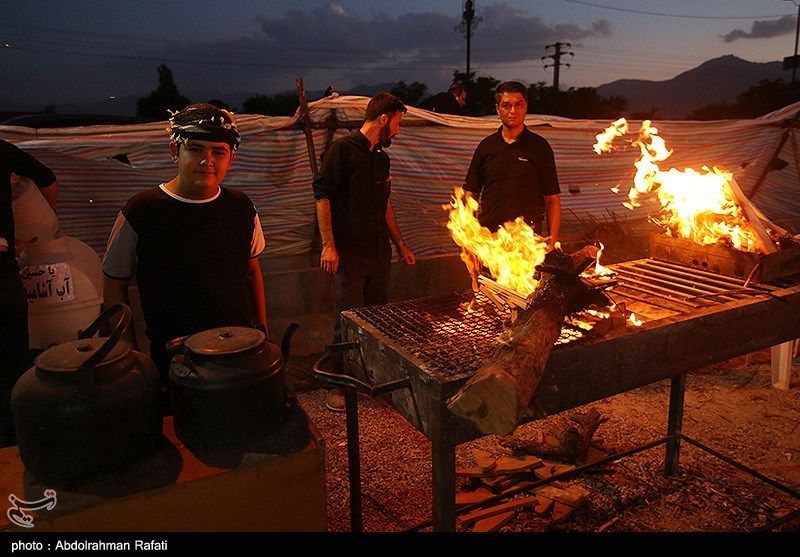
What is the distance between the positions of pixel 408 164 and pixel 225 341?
4.98m

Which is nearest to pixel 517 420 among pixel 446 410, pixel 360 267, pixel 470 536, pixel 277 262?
pixel 446 410

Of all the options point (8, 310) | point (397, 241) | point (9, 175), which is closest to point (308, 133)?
point (397, 241)

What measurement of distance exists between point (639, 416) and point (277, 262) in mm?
3986

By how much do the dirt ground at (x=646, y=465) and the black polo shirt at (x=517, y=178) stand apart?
1.83 m

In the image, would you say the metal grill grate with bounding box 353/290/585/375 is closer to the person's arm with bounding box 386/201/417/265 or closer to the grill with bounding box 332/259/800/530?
the grill with bounding box 332/259/800/530

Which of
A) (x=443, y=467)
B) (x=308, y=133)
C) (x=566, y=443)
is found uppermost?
(x=308, y=133)

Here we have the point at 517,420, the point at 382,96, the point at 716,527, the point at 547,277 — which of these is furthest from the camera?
the point at 382,96

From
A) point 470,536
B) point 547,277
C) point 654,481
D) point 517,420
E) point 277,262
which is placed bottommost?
point 654,481

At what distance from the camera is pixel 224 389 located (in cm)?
198

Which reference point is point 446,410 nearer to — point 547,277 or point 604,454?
point 547,277

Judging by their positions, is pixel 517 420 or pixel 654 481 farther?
pixel 654 481

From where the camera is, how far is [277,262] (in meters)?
6.45

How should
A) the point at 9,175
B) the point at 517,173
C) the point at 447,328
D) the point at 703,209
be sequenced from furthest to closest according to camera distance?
the point at 517,173, the point at 703,209, the point at 9,175, the point at 447,328

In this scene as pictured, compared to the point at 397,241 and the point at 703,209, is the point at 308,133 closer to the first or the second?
the point at 397,241
